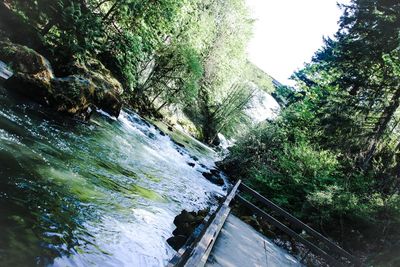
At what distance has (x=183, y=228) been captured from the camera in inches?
371

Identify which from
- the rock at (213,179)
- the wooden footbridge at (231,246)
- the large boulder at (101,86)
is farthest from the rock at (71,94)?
the wooden footbridge at (231,246)

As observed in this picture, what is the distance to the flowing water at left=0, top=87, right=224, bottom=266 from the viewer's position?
18.9 ft

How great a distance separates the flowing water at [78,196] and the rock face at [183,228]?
0.23 meters

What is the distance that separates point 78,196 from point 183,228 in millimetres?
3033

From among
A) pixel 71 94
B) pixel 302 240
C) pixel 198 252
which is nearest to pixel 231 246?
pixel 302 240

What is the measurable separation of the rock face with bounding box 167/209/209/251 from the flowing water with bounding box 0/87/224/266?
0.23 m

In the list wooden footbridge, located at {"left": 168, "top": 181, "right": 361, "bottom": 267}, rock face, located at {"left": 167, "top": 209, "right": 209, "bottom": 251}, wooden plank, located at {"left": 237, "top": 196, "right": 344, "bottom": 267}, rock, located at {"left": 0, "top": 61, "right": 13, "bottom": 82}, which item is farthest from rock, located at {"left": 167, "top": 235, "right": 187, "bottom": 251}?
rock, located at {"left": 0, "top": 61, "right": 13, "bottom": 82}

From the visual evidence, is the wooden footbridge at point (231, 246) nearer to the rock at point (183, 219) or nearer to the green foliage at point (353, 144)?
the rock at point (183, 219)

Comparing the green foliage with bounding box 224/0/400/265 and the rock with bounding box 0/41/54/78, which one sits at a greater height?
the green foliage with bounding box 224/0/400/265

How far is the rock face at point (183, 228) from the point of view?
28.3ft

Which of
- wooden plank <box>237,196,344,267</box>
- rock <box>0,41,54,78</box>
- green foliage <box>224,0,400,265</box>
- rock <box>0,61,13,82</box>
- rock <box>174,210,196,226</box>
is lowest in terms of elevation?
rock <box>174,210,196,226</box>

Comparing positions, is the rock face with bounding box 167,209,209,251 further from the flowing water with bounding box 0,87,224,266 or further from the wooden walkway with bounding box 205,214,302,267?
the wooden walkway with bounding box 205,214,302,267

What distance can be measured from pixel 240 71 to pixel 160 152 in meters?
27.0

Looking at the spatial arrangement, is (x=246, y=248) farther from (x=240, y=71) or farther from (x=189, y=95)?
(x=240, y=71)
